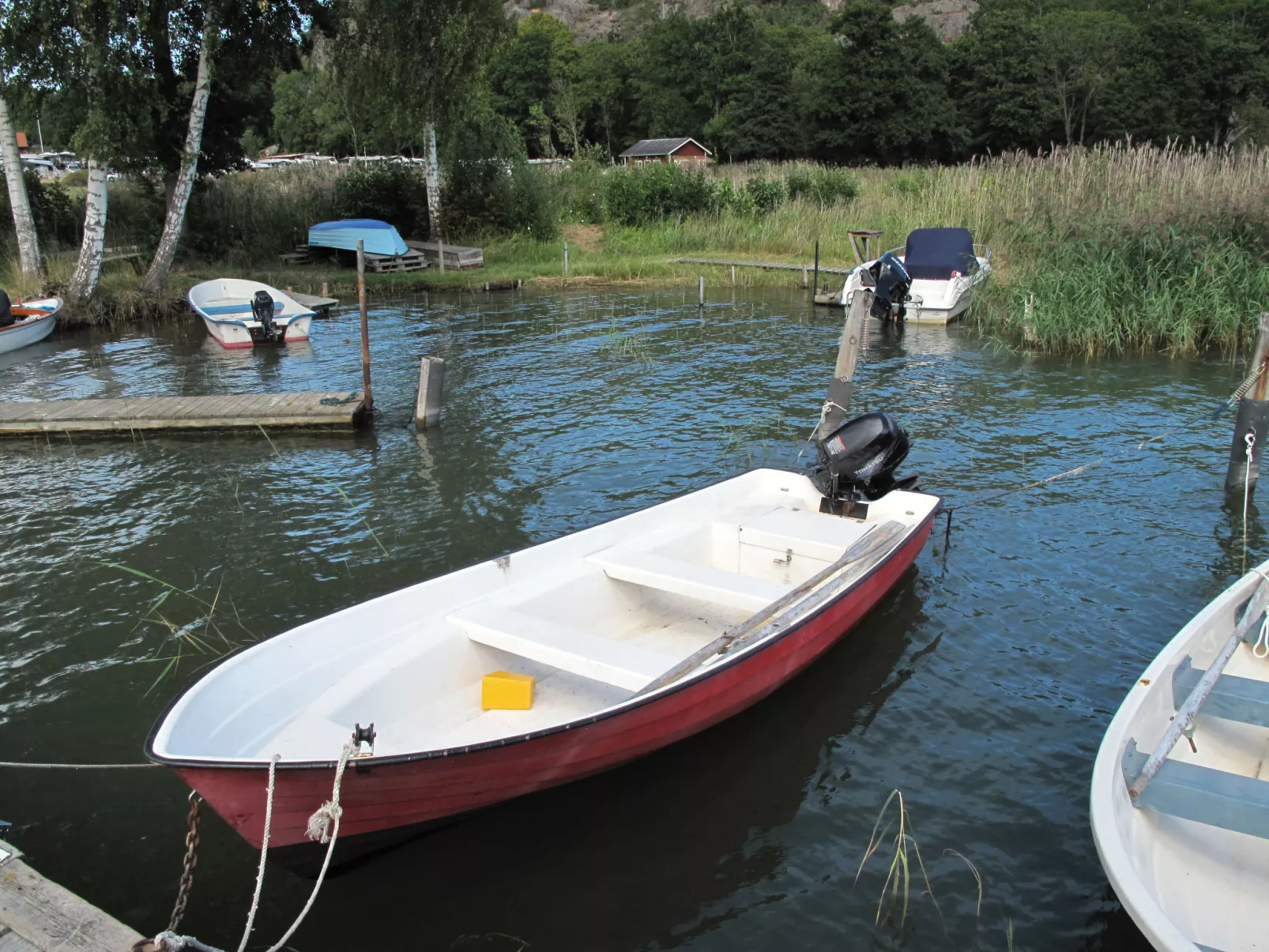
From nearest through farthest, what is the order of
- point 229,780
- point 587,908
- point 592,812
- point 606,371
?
1. point 229,780
2. point 587,908
3. point 592,812
4. point 606,371

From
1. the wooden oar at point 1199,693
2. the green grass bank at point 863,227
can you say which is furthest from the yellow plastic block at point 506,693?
the green grass bank at point 863,227

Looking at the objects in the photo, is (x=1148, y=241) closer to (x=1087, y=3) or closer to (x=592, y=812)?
(x=592, y=812)

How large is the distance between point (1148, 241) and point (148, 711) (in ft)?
48.3

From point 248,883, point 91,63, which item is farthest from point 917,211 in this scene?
point 248,883

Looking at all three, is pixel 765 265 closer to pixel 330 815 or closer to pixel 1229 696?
pixel 1229 696

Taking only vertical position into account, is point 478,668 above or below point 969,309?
below

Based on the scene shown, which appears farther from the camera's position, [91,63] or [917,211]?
[917,211]

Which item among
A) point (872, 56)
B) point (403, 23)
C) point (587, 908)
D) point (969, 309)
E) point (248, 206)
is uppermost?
point (872, 56)

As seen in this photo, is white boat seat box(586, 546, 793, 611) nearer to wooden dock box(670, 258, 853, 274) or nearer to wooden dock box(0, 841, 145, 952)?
wooden dock box(0, 841, 145, 952)

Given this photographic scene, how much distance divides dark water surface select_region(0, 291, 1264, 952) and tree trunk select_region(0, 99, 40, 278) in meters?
6.81

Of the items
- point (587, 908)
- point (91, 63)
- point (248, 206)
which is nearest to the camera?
point (587, 908)

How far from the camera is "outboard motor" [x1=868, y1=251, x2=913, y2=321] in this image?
16750mm

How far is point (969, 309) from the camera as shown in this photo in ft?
55.6

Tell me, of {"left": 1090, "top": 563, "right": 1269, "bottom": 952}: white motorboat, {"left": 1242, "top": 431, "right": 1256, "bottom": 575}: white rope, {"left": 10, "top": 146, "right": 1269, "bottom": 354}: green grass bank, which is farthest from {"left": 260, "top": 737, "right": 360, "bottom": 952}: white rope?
{"left": 10, "top": 146, "right": 1269, "bottom": 354}: green grass bank
